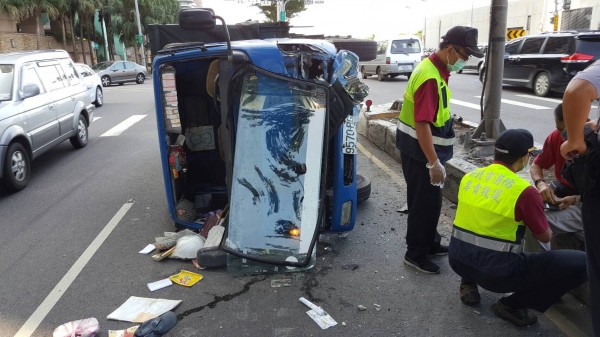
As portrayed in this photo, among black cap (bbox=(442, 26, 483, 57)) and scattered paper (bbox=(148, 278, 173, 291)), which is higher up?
black cap (bbox=(442, 26, 483, 57))

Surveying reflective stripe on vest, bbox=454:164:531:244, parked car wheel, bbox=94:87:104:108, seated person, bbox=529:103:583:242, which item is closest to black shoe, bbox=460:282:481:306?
reflective stripe on vest, bbox=454:164:531:244

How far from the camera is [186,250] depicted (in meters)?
4.09

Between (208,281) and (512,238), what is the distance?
231 cm

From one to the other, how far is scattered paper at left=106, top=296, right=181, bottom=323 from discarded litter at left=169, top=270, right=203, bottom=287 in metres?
0.27

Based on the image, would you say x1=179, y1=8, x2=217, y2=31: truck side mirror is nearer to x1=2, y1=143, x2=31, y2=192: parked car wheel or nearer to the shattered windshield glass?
the shattered windshield glass

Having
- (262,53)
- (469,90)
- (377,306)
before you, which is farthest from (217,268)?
(469,90)

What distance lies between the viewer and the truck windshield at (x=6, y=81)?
654cm

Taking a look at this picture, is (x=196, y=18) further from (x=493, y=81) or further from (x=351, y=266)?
(x=493, y=81)

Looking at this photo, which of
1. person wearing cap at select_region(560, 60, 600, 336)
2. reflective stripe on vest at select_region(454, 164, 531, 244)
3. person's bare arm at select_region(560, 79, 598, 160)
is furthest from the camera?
reflective stripe on vest at select_region(454, 164, 531, 244)

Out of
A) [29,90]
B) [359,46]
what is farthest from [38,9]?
[359,46]

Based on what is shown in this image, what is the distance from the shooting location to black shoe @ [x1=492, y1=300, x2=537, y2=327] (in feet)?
9.80

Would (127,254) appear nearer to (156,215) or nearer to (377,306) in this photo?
(156,215)

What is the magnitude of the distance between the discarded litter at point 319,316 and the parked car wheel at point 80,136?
712 centimetres

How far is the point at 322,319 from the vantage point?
10.4 ft
